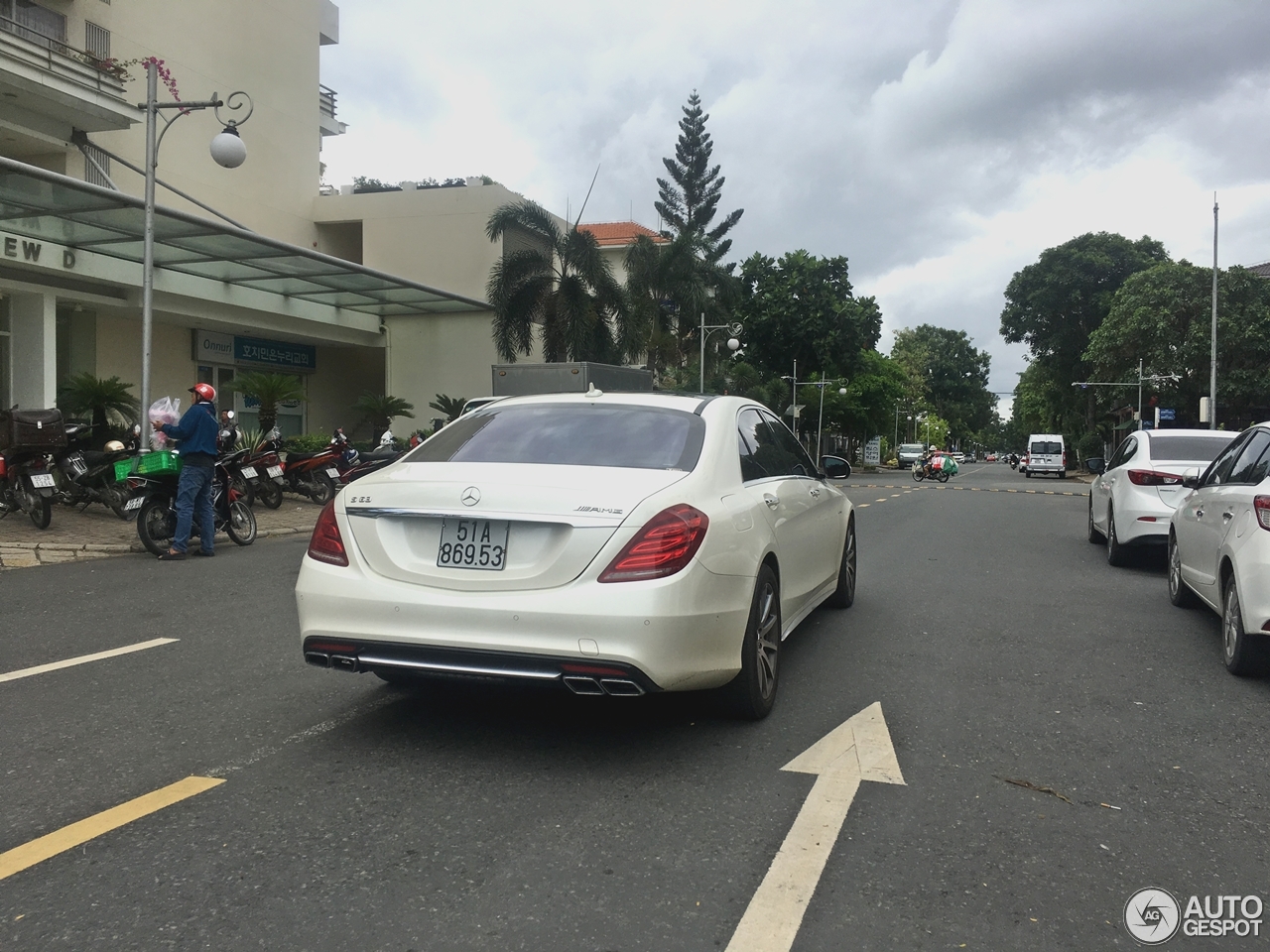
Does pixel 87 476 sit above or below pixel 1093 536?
above

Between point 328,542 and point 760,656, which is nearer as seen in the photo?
point 328,542

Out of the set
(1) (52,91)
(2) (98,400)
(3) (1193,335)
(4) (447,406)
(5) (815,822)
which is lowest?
(5) (815,822)

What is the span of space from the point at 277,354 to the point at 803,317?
36.8 meters

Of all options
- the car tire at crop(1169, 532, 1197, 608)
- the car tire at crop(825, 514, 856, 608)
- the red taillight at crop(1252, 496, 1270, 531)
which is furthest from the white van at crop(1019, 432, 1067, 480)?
the red taillight at crop(1252, 496, 1270, 531)

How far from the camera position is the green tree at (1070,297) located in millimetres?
58688

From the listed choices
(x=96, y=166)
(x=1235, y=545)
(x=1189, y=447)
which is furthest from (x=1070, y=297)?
(x=1235, y=545)

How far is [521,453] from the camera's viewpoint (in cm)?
465

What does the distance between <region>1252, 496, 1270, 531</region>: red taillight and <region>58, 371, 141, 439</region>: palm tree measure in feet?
51.2

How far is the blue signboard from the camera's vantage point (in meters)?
27.5

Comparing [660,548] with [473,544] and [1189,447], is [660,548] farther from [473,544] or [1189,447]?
[1189,447]

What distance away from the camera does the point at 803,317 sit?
59.8 m

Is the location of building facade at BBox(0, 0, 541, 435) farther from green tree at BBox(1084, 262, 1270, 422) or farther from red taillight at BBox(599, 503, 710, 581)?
green tree at BBox(1084, 262, 1270, 422)

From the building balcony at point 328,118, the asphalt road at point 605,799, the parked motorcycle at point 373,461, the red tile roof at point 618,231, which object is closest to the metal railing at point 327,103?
the building balcony at point 328,118

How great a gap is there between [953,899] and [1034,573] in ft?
25.2
